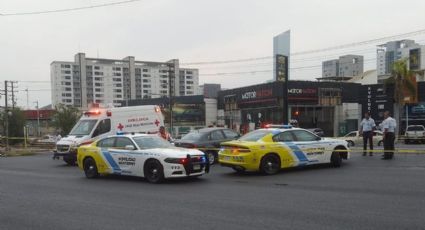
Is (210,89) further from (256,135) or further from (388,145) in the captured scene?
(256,135)

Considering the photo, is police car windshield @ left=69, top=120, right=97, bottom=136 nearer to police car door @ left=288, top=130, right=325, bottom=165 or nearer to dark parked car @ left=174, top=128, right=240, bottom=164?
dark parked car @ left=174, top=128, right=240, bottom=164

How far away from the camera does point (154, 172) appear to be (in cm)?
1240

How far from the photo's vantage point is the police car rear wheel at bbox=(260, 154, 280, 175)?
44.7 ft

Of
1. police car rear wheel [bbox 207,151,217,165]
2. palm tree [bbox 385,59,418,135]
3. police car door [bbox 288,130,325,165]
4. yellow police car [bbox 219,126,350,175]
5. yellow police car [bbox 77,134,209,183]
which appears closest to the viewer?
yellow police car [bbox 77,134,209,183]

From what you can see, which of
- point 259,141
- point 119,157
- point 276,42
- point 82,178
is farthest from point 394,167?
point 276,42

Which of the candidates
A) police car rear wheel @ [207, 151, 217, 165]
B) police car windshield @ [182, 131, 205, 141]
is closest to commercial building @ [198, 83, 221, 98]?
police car windshield @ [182, 131, 205, 141]

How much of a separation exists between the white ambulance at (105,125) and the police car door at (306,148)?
905 cm

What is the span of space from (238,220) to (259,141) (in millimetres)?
6569

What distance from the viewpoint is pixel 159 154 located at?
12203mm

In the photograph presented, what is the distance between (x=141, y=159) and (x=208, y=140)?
5274mm

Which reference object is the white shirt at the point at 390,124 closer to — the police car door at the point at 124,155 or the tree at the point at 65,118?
the police car door at the point at 124,155

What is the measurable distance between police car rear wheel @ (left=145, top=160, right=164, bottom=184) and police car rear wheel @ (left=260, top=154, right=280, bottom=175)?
3.18 meters

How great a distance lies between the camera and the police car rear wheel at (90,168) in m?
14.1

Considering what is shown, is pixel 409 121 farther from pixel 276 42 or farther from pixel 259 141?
pixel 259 141
